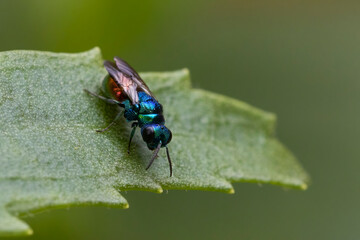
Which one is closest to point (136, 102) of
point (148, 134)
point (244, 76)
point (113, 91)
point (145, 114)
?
point (145, 114)

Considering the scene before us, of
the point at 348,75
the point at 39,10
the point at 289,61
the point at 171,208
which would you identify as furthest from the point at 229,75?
the point at 39,10

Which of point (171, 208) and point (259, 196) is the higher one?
point (259, 196)

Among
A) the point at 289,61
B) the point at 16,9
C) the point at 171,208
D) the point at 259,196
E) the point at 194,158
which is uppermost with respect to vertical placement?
the point at 289,61

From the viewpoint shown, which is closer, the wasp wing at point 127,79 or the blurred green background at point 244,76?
the wasp wing at point 127,79

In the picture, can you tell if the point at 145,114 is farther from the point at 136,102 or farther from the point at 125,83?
the point at 125,83

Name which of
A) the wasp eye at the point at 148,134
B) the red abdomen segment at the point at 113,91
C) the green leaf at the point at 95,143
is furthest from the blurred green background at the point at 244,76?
the wasp eye at the point at 148,134

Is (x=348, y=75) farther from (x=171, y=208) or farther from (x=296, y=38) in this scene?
(x=171, y=208)

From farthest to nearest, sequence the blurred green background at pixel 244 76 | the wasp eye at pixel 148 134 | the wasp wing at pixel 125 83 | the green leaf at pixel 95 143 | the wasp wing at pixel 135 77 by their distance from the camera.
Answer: the blurred green background at pixel 244 76
the wasp wing at pixel 135 77
the wasp wing at pixel 125 83
the wasp eye at pixel 148 134
the green leaf at pixel 95 143

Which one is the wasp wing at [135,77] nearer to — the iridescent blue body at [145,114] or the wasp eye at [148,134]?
the iridescent blue body at [145,114]
